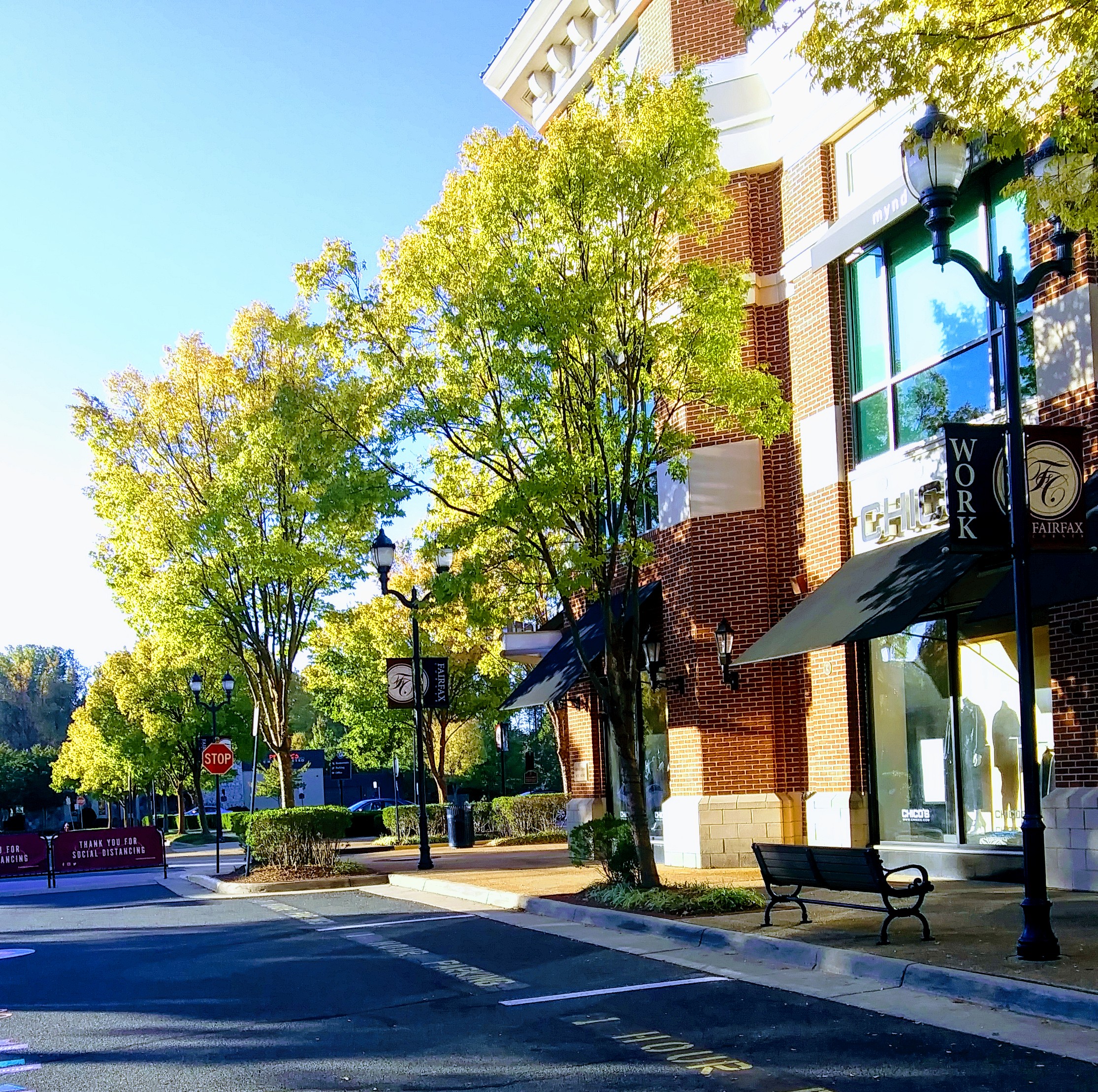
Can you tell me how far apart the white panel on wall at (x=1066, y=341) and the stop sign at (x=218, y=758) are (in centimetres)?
1780

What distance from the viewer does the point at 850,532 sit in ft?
56.1

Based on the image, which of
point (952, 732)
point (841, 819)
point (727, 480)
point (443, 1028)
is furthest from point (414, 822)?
point (443, 1028)

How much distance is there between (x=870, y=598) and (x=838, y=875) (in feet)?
15.3

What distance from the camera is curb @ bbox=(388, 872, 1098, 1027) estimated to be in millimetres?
7641

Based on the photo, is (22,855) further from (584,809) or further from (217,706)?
(217,706)

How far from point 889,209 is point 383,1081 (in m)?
Result: 12.6

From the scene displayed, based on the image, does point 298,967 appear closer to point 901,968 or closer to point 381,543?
point 901,968

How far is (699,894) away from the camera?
13.4 meters

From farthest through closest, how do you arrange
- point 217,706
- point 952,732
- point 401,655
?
point 217,706 → point 401,655 → point 952,732

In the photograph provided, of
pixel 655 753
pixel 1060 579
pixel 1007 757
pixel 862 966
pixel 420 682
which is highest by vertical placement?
pixel 1060 579

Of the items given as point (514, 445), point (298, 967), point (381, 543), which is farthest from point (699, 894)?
point (381, 543)

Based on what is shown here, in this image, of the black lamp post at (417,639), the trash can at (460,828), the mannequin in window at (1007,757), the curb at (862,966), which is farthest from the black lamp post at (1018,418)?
the trash can at (460,828)

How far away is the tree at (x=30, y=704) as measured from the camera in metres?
123

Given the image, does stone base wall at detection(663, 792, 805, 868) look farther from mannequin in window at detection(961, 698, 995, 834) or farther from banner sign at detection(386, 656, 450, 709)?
banner sign at detection(386, 656, 450, 709)
